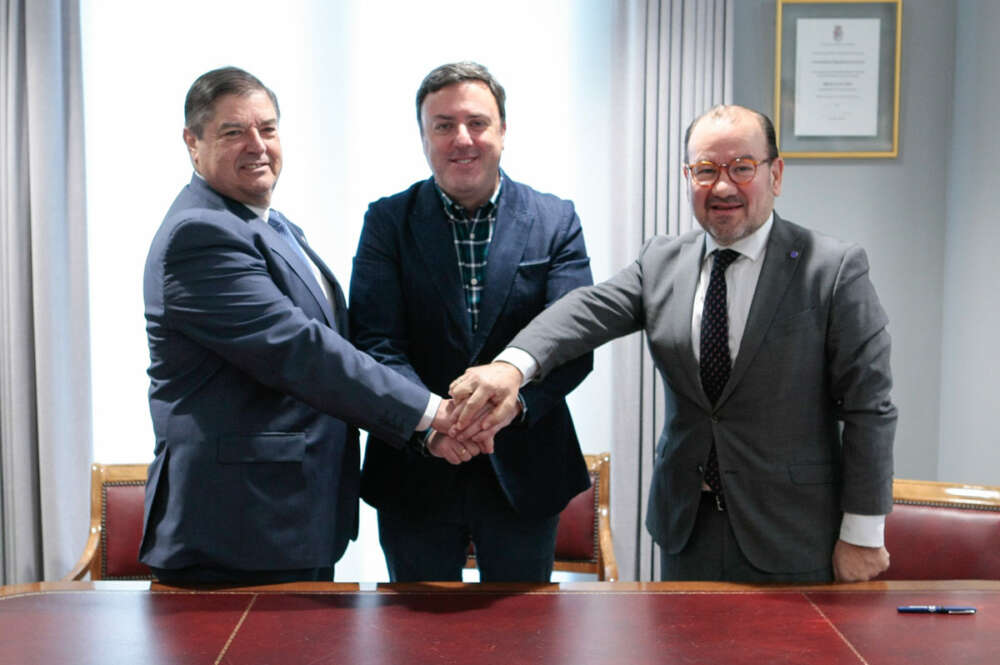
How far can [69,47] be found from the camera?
10.9 ft

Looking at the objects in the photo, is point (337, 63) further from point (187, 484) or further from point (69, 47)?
point (187, 484)

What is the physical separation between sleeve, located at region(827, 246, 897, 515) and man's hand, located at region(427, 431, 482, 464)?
0.75m

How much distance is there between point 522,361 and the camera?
1.97 metres

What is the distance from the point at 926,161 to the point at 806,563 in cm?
219

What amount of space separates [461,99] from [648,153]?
4.81ft

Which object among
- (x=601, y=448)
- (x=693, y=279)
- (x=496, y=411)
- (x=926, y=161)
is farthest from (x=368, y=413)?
(x=926, y=161)

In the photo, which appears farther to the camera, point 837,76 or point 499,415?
point 837,76

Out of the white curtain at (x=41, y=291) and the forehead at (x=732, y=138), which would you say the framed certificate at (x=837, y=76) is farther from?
the white curtain at (x=41, y=291)

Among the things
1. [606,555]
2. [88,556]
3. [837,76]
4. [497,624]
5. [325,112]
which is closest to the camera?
[497,624]

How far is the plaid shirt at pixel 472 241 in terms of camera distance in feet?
6.89

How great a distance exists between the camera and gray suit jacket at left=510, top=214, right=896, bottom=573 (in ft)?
5.96

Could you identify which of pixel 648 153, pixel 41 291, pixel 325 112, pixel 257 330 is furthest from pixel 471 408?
pixel 41 291

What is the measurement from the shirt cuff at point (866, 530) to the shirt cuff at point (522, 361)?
722mm

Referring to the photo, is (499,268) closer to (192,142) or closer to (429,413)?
(429,413)
